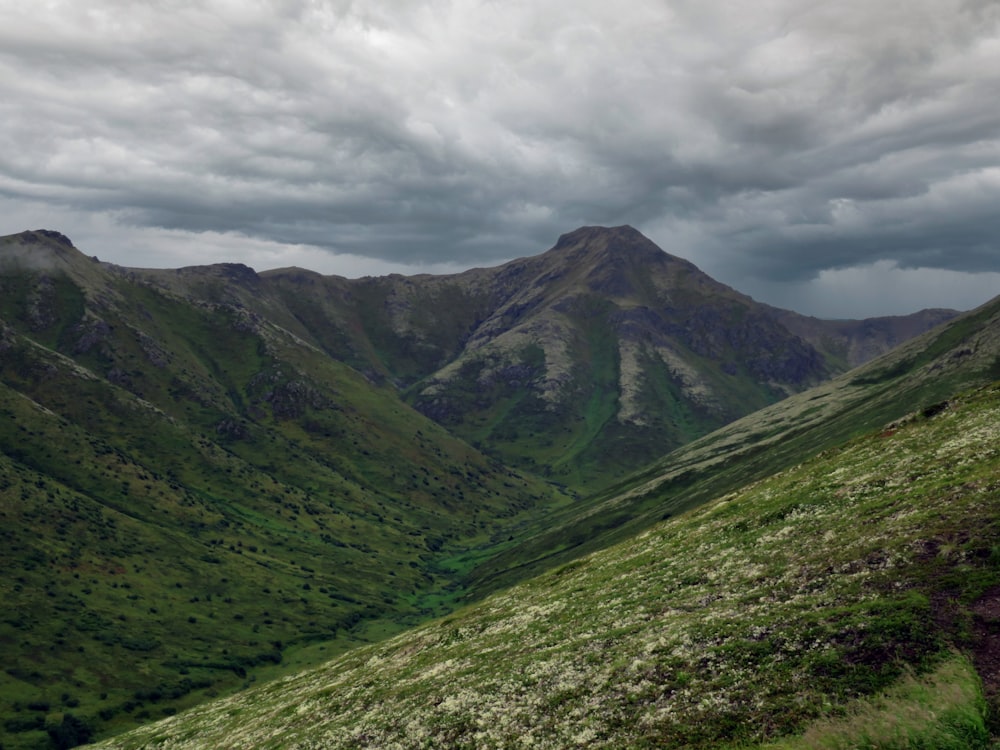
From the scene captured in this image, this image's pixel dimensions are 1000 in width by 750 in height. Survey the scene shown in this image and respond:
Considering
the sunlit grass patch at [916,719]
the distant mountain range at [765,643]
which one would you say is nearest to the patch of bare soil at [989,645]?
the distant mountain range at [765,643]

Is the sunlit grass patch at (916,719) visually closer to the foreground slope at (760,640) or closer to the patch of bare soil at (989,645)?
the foreground slope at (760,640)

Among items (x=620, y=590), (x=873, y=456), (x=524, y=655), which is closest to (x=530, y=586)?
(x=620, y=590)

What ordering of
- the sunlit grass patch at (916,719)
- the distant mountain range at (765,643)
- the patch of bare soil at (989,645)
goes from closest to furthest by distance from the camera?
the sunlit grass patch at (916,719) → the patch of bare soil at (989,645) → the distant mountain range at (765,643)

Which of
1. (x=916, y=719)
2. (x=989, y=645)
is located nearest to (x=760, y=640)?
(x=916, y=719)

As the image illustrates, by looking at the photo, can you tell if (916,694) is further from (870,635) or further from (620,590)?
(620,590)

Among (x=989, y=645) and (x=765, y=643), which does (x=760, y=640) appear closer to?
(x=765, y=643)

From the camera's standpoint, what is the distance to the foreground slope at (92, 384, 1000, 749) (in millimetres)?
26438

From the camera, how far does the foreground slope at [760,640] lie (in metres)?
26.4

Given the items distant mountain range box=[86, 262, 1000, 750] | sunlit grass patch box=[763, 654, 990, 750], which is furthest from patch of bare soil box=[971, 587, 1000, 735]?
sunlit grass patch box=[763, 654, 990, 750]

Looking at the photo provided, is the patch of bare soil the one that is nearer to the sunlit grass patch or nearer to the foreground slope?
the foreground slope

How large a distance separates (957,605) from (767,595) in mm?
10079

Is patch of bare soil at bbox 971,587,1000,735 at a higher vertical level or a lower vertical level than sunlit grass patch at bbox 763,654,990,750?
higher

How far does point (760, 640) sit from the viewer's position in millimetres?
31859

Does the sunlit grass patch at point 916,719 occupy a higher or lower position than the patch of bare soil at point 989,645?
lower
